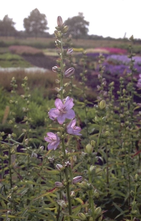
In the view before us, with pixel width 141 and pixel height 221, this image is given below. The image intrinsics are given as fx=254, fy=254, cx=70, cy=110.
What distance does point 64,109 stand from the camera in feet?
3.50

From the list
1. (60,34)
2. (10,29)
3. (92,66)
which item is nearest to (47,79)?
(92,66)

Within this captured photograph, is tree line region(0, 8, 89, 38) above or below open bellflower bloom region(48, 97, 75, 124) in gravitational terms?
above

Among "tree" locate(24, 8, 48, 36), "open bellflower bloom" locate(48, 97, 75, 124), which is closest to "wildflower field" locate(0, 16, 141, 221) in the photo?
"open bellflower bloom" locate(48, 97, 75, 124)

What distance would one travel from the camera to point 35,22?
161 feet

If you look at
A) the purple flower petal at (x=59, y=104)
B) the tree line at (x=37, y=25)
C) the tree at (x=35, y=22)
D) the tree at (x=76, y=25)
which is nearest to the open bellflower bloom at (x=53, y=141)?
the purple flower petal at (x=59, y=104)

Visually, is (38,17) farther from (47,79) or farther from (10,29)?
(47,79)

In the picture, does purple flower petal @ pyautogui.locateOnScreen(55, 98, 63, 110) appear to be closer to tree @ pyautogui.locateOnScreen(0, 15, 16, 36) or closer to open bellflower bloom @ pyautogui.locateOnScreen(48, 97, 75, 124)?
open bellflower bloom @ pyautogui.locateOnScreen(48, 97, 75, 124)

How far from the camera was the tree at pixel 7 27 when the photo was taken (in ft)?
149

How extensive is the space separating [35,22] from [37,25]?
0.66 m

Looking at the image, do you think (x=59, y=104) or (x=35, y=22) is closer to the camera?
(x=59, y=104)

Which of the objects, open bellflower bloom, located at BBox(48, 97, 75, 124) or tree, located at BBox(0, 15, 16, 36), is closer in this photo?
open bellflower bloom, located at BBox(48, 97, 75, 124)

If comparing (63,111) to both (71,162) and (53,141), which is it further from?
(71,162)

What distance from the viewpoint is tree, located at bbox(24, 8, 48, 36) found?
160 feet

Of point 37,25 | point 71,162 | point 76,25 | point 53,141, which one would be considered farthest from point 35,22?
point 53,141
